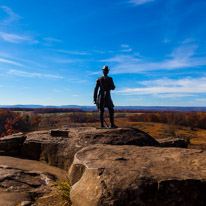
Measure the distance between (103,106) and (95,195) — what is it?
6.98 meters

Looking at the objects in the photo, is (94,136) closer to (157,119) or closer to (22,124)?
(22,124)

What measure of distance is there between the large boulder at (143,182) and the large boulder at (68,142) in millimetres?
3612

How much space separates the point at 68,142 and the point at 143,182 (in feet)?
19.4

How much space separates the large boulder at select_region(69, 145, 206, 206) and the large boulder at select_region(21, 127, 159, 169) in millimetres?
3612

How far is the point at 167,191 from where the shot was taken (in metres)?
3.84

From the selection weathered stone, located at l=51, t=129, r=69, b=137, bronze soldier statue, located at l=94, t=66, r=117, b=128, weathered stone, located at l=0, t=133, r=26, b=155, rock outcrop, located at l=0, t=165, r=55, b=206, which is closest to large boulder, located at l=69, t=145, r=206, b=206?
rock outcrop, located at l=0, t=165, r=55, b=206

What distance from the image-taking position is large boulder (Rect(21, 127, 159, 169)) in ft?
29.0

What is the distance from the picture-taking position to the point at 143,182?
12.8 feet

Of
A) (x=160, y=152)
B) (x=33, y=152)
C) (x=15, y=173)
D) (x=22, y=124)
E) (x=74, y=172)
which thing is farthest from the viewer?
(x=22, y=124)

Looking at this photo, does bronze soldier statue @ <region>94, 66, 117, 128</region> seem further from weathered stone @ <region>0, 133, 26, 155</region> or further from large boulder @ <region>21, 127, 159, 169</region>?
weathered stone @ <region>0, 133, 26, 155</region>

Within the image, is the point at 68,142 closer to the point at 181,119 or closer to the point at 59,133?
the point at 59,133

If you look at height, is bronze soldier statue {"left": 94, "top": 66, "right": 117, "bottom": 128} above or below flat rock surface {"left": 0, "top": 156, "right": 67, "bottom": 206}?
above

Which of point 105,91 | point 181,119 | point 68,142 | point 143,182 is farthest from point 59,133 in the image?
point 181,119

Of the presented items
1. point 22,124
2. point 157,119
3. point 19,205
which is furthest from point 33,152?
point 157,119
